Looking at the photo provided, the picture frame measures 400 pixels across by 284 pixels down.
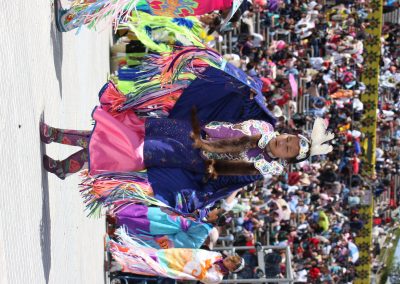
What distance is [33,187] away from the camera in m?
4.32

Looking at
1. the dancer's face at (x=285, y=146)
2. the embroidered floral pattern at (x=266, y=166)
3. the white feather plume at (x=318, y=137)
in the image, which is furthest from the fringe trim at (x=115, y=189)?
the white feather plume at (x=318, y=137)

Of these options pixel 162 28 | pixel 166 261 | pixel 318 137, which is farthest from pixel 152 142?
pixel 166 261

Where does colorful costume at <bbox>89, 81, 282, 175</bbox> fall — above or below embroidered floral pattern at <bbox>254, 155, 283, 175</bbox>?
above

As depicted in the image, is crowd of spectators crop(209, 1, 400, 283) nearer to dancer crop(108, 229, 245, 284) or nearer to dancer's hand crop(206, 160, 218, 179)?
dancer crop(108, 229, 245, 284)

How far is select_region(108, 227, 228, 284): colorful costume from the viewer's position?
20.0ft

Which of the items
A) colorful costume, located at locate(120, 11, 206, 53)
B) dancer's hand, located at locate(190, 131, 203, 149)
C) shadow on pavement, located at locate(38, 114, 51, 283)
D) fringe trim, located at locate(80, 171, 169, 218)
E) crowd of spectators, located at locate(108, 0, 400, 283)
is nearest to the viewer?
dancer's hand, located at locate(190, 131, 203, 149)

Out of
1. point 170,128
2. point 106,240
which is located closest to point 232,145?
point 170,128

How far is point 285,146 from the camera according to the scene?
14.9 feet

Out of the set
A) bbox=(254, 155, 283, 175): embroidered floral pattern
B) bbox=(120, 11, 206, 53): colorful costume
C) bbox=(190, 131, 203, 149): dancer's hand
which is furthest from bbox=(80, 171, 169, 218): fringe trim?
bbox=(120, 11, 206, 53): colorful costume

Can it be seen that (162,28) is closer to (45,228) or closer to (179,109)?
(179,109)

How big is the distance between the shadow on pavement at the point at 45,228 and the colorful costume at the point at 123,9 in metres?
1.10

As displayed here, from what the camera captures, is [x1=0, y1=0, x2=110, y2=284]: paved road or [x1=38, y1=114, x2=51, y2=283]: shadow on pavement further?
[x1=38, y1=114, x2=51, y2=283]: shadow on pavement

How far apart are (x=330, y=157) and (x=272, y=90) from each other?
4501 millimetres

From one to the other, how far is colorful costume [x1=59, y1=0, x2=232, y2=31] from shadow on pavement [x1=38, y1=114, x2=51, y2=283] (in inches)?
43.2
